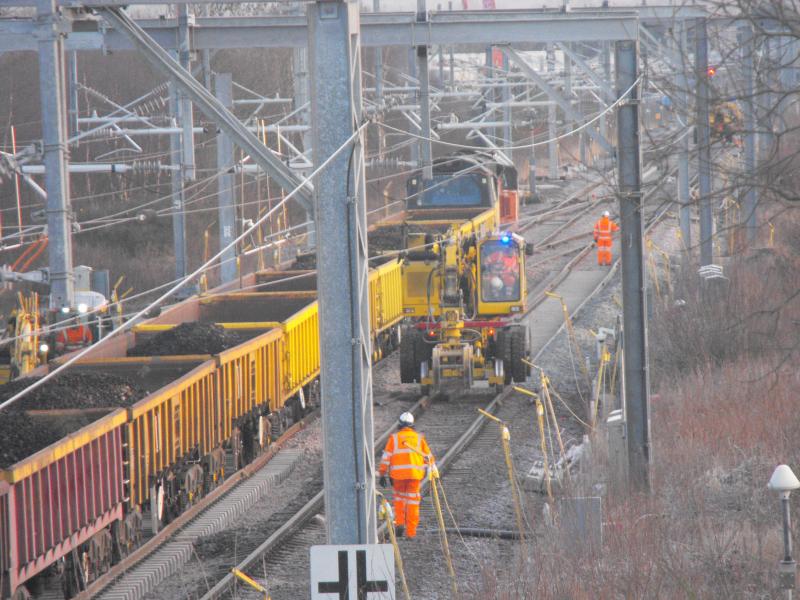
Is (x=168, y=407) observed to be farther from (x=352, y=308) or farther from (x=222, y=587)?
(x=352, y=308)

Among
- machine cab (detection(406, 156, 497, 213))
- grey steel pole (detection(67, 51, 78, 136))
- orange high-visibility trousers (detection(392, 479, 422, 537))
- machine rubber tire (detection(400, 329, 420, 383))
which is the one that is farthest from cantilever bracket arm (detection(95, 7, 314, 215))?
machine cab (detection(406, 156, 497, 213))

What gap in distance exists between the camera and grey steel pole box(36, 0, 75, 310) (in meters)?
16.7

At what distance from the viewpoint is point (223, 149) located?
2848 cm

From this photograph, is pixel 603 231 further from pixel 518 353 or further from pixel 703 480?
pixel 703 480

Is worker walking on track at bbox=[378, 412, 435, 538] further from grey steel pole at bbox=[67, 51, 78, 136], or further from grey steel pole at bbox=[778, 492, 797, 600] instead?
grey steel pole at bbox=[67, 51, 78, 136]

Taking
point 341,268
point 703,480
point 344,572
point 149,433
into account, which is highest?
point 341,268

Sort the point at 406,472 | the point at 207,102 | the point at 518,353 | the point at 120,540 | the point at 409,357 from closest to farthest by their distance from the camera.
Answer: the point at 207,102
the point at 120,540
the point at 406,472
the point at 518,353
the point at 409,357

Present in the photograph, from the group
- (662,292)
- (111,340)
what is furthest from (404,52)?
(111,340)

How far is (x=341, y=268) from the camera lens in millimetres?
8758

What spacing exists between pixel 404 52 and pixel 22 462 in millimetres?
62552

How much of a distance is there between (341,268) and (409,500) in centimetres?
628

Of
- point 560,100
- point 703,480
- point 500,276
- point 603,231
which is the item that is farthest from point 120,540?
point 603,231

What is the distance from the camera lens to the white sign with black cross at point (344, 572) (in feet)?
27.2

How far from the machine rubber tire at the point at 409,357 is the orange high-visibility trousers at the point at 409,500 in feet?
27.7
